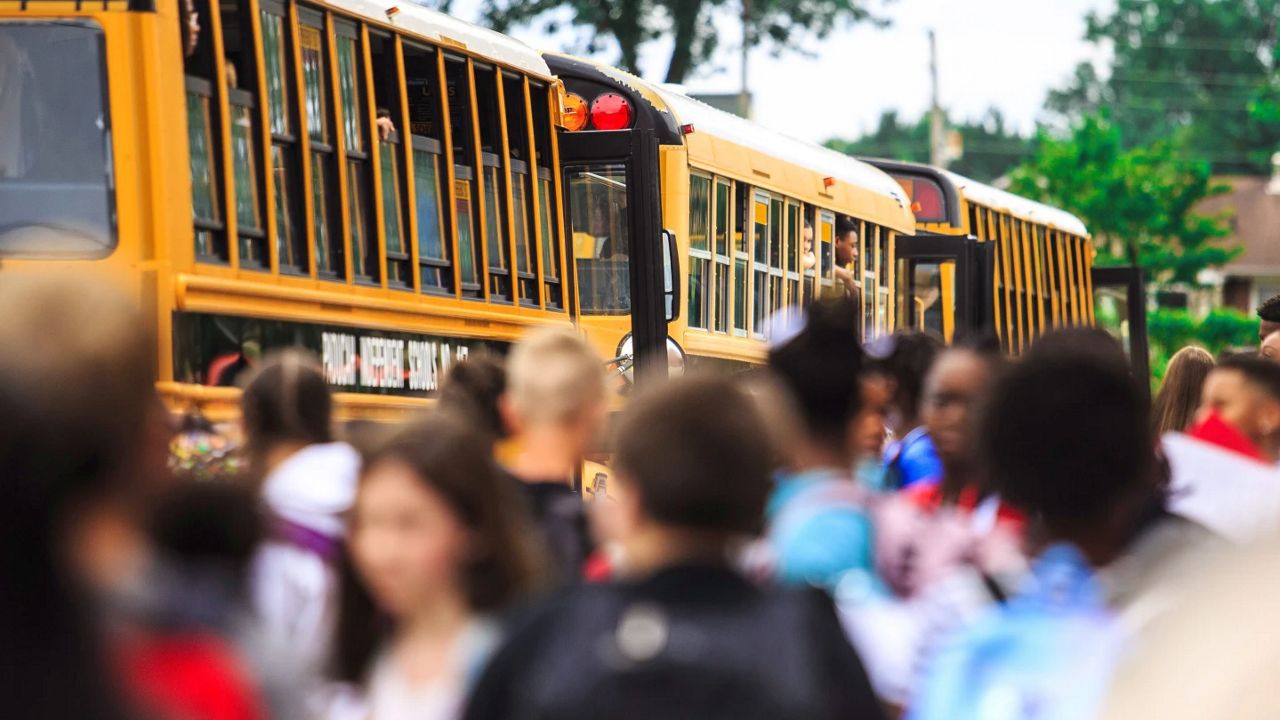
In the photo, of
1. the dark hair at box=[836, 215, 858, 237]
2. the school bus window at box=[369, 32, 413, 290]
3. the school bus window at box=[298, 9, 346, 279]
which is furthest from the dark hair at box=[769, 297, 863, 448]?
the dark hair at box=[836, 215, 858, 237]

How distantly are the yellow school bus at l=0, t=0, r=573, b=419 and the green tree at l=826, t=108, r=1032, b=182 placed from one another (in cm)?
9265

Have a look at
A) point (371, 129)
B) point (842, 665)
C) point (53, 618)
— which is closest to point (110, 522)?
point (53, 618)

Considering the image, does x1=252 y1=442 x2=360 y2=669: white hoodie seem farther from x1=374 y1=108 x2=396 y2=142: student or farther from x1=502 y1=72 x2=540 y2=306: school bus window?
x1=502 y1=72 x2=540 y2=306: school bus window

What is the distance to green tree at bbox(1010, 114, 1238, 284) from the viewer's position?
49.7 m

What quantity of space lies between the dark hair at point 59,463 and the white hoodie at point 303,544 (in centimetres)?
174

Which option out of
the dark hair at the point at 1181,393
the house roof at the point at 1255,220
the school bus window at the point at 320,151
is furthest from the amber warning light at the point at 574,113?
the house roof at the point at 1255,220

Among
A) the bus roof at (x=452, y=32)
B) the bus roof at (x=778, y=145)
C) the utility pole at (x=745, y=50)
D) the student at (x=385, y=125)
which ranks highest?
the utility pole at (x=745, y=50)

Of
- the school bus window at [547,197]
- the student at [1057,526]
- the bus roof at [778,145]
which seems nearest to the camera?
the student at [1057,526]

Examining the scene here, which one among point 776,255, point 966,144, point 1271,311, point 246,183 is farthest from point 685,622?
point 966,144

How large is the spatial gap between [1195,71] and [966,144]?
20428 mm

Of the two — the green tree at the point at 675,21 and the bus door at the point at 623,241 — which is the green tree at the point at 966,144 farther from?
the bus door at the point at 623,241

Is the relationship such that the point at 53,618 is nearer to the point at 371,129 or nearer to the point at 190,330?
the point at 190,330

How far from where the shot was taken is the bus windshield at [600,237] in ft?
38.2

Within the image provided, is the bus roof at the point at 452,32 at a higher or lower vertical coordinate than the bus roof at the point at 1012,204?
higher
